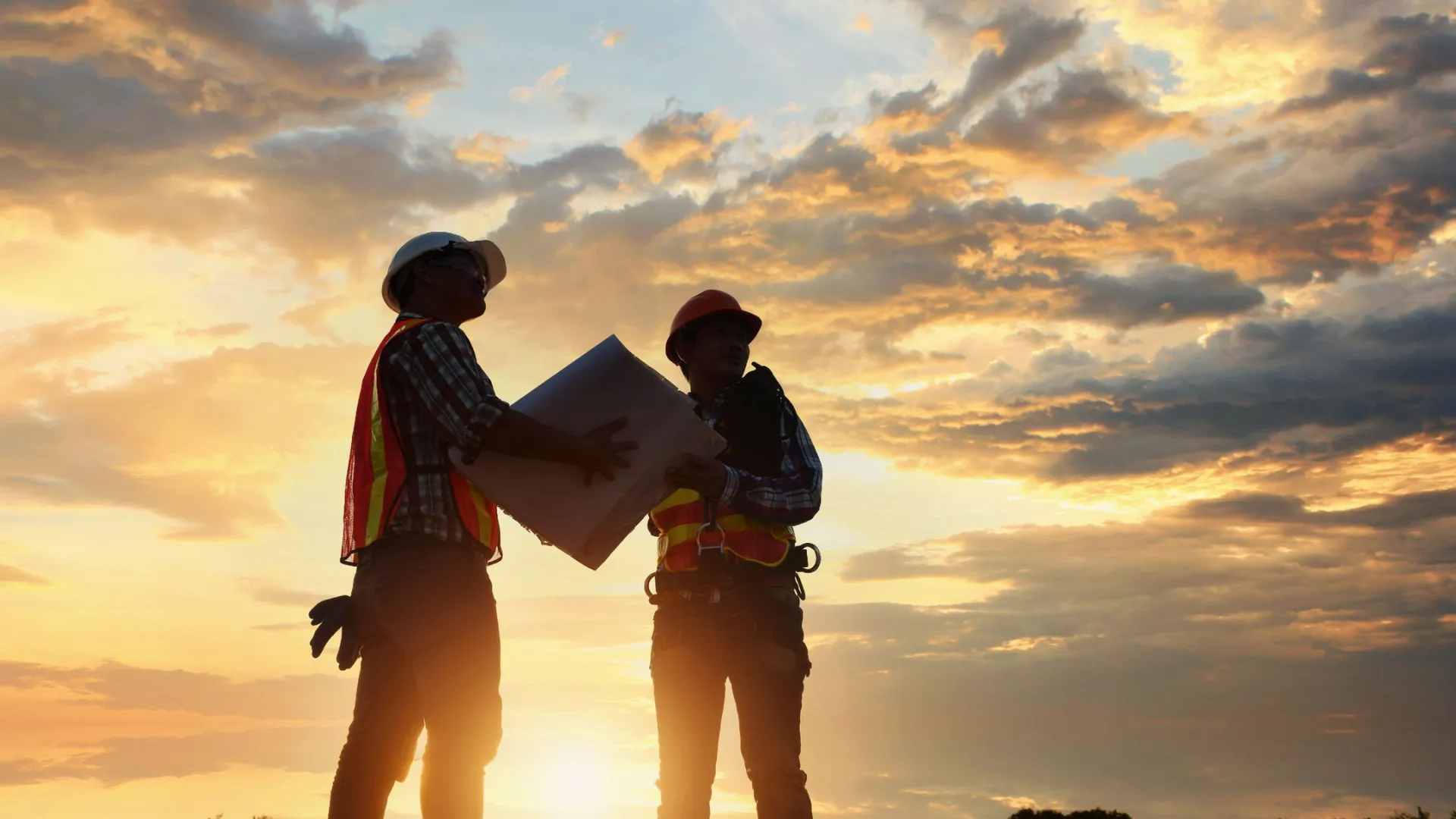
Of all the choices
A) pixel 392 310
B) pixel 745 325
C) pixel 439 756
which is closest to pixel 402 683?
pixel 439 756

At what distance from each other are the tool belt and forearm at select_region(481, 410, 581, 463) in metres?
1.47

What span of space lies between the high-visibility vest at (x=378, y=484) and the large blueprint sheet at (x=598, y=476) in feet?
0.36

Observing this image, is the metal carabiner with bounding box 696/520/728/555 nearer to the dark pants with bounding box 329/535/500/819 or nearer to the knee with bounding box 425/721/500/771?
the dark pants with bounding box 329/535/500/819

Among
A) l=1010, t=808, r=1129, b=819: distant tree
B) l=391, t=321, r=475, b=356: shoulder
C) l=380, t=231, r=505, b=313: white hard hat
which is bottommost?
l=1010, t=808, r=1129, b=819: distant tree

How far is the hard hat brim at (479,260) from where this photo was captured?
6.60 m

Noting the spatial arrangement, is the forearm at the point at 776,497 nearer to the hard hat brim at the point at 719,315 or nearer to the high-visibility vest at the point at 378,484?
the hard hat brim at the point at 719,315

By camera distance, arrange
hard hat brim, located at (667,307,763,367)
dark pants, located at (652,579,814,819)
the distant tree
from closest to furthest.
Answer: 1. dark pants, located at (652,579,814,819)
2. hard hat brim, located at (667,307,763,367)
3. the distant tree

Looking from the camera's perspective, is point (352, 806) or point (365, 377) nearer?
point (352, 806)

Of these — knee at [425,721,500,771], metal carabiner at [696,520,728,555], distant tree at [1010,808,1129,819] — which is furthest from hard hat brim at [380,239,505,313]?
distant tree at [1010,808,1129,819]

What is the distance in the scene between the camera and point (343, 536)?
635 cm

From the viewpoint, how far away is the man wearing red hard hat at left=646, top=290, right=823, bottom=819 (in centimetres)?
729

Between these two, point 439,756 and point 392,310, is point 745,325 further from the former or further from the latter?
point 439,756

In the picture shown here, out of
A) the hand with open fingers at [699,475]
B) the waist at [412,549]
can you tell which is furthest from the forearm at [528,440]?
the hand with open fingers at [699,475]

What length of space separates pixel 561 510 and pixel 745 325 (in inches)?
92.3
